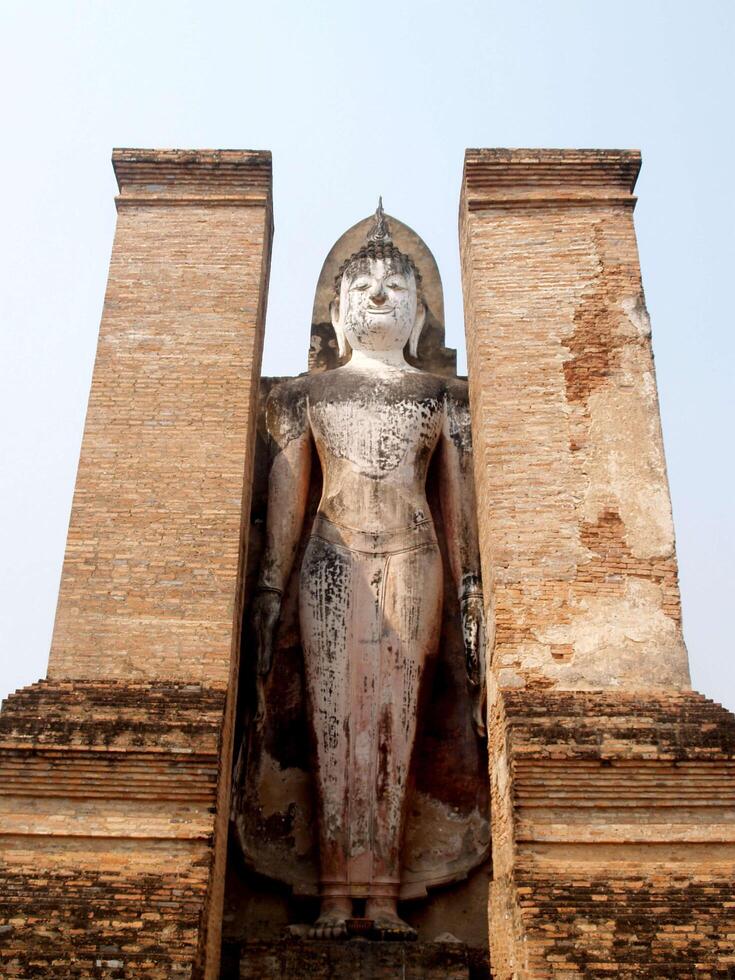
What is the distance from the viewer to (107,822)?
6480 millimetres

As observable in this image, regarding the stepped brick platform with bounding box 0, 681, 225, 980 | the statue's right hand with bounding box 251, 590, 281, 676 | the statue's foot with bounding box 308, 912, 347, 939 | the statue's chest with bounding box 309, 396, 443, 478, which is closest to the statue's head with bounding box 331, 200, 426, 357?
the statue's chest with bounding box 309, 396, 443, 478

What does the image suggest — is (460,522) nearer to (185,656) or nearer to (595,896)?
(185,656)

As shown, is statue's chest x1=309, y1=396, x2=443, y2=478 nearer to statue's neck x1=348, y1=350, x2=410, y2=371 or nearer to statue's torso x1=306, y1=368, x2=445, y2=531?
statue's torso x1=306, y1=368, x2=445, y2=531

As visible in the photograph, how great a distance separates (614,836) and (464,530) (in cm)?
264

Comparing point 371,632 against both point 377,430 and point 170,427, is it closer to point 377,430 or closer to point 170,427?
point 377,430

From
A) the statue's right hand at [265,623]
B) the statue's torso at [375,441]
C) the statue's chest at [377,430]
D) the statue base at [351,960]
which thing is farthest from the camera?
the statue's chest at [377,430]

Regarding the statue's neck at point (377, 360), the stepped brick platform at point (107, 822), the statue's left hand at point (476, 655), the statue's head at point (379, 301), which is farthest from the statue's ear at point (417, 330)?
the stepped brick platform at point (107, 822)

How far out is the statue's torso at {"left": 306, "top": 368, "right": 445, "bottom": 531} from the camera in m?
8.20

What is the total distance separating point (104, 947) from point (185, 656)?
Answer: 1706 mm

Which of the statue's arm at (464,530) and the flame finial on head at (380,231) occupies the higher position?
the flame finial on head at (380,231)

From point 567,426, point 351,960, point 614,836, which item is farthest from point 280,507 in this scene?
point 614,836

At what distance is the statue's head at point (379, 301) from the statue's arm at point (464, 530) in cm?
72

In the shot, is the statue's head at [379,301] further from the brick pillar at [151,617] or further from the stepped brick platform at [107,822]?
the stepped brick platform at [107,822]

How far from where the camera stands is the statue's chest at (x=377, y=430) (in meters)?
8.34
